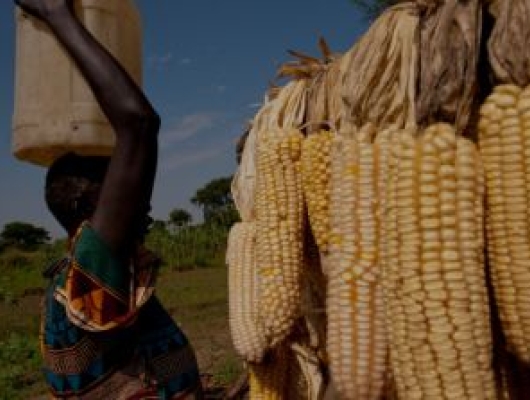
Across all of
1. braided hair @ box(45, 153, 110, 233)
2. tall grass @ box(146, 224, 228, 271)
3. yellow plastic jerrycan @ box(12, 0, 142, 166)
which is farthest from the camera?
tall grass @ box(146, 224, 228, 271)

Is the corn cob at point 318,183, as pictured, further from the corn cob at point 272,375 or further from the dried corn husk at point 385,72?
the corn cob at point 272,375

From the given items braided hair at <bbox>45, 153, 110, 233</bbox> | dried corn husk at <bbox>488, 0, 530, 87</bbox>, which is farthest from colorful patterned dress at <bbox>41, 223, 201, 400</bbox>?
dried corn husk at <bbox>488, 0, 530, 87</bbox>

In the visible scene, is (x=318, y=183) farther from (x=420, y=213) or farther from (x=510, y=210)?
(x=510, y=210)

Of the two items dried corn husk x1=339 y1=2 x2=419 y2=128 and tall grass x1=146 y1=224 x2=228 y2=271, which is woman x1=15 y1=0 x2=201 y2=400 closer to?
dried corn husk x1=339 y1=2 x2=419 y2=128

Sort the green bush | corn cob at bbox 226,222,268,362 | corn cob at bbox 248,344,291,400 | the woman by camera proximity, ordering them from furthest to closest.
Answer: the green bush, corn cob at bbox 248,344,291,400, corn cob at bbox 226,222,268,362, the woman

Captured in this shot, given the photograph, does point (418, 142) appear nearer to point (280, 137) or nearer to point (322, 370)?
point (280, 137)

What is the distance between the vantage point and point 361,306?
70.2 inches

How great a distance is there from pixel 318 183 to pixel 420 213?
897 millimetres

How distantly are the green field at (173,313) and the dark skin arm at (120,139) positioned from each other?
5.92 meters

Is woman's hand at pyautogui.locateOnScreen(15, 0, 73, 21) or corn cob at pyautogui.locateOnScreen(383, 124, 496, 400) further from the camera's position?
woman's hand at pyautogui.locateOnScreen(15, 0, 73, 21)

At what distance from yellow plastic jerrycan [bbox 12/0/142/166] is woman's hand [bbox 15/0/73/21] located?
107 millimetres

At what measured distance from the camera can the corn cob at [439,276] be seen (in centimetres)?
145

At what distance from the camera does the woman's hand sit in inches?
75.7

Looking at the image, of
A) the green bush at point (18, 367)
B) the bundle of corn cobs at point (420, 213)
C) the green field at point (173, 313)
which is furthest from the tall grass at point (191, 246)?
the bundle of corn cobs at point (420, 213)
